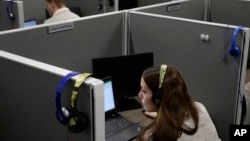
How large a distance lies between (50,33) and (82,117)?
40.9 inches

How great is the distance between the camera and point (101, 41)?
2318mm

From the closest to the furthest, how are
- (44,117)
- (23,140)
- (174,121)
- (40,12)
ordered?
(44,117) → (23,140) → (174,121) → (40,12)

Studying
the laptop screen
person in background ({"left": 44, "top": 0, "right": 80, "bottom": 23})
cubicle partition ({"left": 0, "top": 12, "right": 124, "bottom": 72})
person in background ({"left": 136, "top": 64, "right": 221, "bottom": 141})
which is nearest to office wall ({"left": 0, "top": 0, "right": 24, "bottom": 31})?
person in background ({"left": 44, "top": 0, "right": 80, "bottom": 23})

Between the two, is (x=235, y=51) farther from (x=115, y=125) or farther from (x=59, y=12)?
(x=59, y=12)

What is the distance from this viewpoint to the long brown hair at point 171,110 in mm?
1519

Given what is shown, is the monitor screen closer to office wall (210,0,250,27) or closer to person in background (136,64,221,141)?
person in background (136,64,221,141)

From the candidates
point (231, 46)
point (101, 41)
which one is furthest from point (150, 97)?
point (101, 41)

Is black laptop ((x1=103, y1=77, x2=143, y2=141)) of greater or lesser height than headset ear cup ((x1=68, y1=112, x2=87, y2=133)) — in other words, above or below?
below

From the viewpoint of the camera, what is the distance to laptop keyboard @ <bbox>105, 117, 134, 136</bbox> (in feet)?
6.51

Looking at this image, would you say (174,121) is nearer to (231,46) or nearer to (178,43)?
(231,46)

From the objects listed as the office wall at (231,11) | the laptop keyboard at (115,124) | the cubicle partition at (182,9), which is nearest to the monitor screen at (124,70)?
the laptop keyboard at (115,124)

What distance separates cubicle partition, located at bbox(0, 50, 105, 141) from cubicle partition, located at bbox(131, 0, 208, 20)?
4.46 feet

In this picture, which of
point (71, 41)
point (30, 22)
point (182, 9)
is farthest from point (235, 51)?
point (30, 22)

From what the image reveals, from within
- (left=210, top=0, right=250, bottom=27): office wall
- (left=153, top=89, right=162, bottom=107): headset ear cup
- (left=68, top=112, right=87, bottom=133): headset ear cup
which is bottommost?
(left=153, top=89, right=162, bottom=107): headset ear cup
